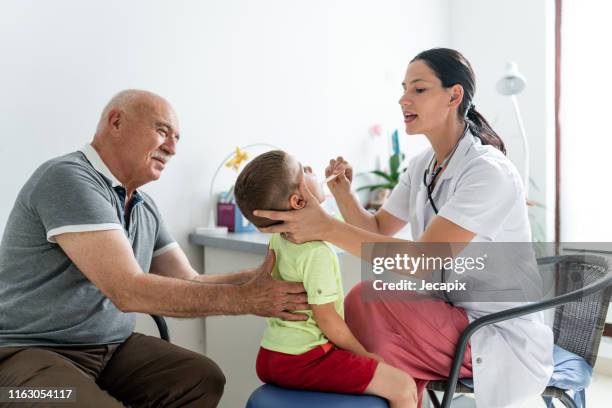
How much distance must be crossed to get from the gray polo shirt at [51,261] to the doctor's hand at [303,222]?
1.25 feet

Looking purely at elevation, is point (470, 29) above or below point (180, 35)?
above

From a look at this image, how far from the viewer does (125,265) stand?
4.35 ft

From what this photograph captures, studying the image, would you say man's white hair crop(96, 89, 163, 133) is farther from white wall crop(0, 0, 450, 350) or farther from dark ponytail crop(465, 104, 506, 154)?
dark ponytail crop(465, 104, 506, 154)

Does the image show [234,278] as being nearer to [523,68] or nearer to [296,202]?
[296,202]

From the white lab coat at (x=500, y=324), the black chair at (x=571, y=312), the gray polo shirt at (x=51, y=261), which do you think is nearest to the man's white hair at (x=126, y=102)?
the gray polo shirt at (x=51, y=261)

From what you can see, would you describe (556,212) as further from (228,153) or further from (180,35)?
(180,35)

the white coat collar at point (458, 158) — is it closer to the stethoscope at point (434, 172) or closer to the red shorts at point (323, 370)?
the stethoscope at point (434, 172)

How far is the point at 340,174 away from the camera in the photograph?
1882 mm

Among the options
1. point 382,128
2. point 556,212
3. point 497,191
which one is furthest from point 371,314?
point 556,212

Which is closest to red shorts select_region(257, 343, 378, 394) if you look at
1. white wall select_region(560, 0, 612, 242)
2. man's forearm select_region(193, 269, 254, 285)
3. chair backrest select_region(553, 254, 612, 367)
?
man's forearm select_region(193, 269, 254, 285)

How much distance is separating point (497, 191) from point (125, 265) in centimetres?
92

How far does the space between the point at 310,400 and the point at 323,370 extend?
7cm

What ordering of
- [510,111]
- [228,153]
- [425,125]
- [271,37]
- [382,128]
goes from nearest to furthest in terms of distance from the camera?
[425,125], [228,153], [271,37], [382,128], [510,111]

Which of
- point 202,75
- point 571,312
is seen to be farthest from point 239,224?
point 571,312
